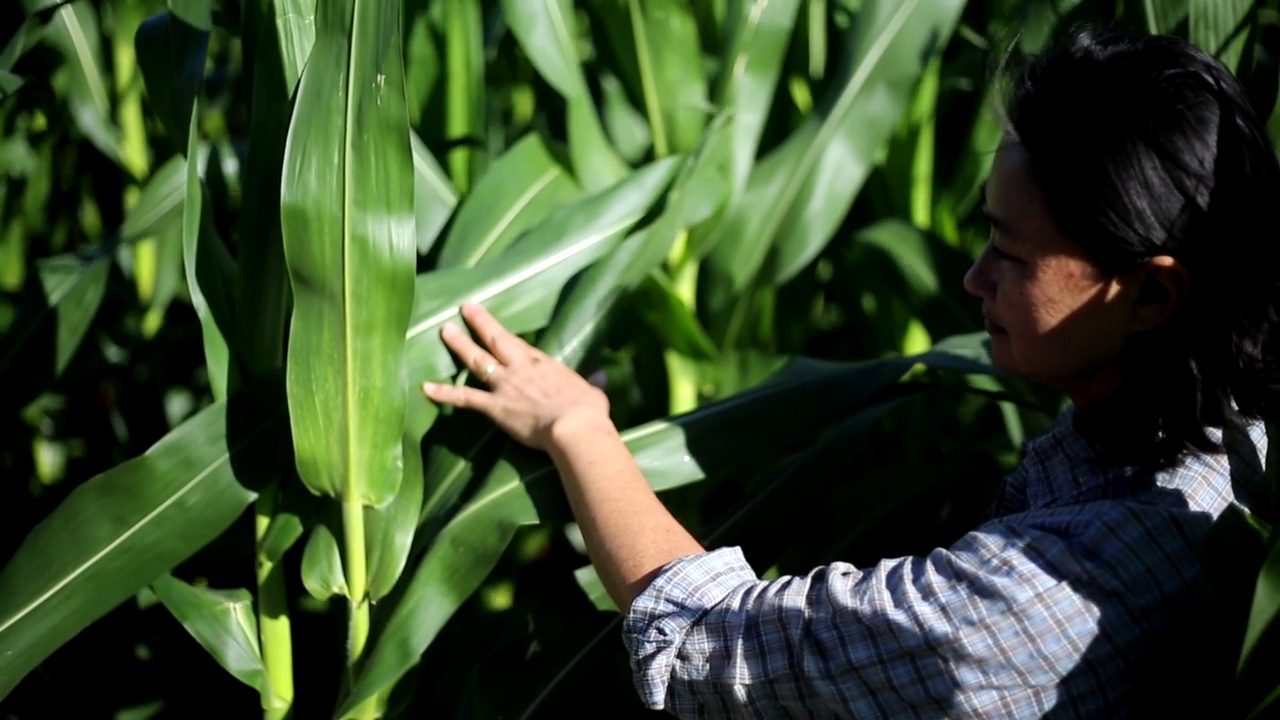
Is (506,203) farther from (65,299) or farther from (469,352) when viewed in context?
(65,299)

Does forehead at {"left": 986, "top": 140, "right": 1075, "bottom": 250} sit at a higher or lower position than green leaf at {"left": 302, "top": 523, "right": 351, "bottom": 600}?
higher

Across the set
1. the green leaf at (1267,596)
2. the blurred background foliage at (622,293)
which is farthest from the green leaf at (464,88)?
the green leaf at (1267,596)

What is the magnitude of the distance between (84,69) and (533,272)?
85cm

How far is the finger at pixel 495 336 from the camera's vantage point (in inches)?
41.5

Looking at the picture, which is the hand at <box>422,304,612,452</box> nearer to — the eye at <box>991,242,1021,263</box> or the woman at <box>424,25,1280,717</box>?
the woman at <box>424,25,1280,717</box>

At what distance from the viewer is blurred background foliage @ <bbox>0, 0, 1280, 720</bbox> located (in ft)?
3.86

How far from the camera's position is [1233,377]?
85 cm

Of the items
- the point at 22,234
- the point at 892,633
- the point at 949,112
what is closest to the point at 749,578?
the point at 892,633

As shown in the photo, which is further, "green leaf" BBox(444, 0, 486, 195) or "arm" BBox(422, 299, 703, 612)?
"green leaf" BBox(444, 0, 486, 195)

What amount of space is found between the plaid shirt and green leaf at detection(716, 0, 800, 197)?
0.55 meters

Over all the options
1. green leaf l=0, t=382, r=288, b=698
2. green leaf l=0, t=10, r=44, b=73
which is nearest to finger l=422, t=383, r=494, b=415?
green leaf l=0, t=382, r=288, b=698

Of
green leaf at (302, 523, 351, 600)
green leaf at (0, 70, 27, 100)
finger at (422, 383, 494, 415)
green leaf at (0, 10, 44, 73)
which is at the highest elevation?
green leaf at (0, 10, 44, 73)

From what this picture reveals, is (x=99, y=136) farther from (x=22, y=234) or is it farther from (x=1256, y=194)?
(x=1256, y=194)

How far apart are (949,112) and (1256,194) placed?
0.77 metres
